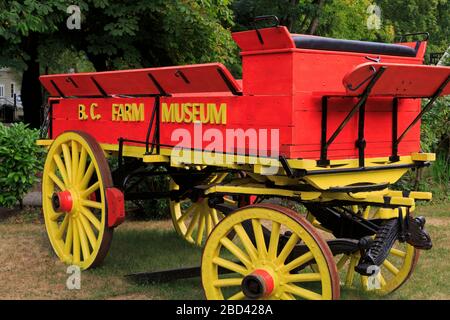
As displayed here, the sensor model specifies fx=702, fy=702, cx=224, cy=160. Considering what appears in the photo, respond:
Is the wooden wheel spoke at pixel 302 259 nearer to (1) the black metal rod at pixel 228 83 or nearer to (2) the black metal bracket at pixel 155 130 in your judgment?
(1) the black metal rod at pixel 228 83

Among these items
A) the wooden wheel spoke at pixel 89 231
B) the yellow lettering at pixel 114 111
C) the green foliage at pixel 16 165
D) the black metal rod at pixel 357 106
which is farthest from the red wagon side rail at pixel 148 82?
the green foliage at pixel 16 165

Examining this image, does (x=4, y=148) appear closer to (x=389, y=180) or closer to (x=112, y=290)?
(x=112, y=290)

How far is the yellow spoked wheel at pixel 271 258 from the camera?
404 centimetres

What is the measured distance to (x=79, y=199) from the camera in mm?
5906

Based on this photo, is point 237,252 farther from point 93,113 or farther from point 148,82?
point 93,113

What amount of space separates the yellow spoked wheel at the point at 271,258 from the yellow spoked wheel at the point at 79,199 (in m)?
1.37

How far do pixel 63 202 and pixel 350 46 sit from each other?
2.80 m

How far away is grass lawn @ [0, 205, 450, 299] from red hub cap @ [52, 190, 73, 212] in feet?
1.82

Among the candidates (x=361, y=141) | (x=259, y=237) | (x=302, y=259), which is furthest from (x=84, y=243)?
(x=361, y=141)

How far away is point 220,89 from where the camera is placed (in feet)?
15.1

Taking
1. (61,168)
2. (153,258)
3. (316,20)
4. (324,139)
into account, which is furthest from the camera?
(316,20)

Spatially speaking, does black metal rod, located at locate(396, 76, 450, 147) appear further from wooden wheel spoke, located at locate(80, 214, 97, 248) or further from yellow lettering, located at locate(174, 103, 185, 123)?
wooden wheel spoke, located at locate(80, 214, 97, 248)

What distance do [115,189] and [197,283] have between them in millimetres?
1049

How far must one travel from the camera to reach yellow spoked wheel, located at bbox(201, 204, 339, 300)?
404cm
